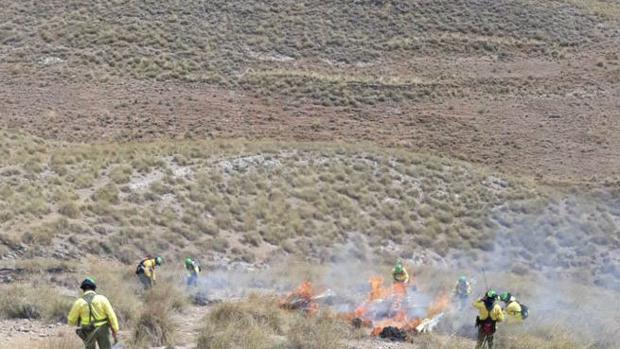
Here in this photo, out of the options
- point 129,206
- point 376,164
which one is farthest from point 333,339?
point 376,164

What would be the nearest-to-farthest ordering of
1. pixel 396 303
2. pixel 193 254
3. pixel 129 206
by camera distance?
pixel 396 303 < pixel 193 254 < pixel 129 206

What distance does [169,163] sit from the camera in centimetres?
2912

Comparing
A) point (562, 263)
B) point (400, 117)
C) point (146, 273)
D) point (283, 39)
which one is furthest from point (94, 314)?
point (283, 39)

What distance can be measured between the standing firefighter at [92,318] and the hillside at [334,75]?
24.4m

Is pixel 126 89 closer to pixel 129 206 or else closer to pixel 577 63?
pixel 129 206

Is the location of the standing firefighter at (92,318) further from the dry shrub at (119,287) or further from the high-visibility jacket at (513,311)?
the high-visibility jacket at (513,311)

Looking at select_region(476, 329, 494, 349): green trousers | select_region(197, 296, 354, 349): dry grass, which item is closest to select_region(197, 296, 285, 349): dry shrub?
select_region(197, 296, 354, 349): dry grass

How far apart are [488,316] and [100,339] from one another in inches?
255

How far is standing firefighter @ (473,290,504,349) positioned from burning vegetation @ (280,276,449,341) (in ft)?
6.97

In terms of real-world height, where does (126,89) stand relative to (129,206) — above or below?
above

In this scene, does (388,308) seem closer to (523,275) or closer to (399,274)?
(399,274)

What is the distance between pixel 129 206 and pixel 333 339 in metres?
13.2

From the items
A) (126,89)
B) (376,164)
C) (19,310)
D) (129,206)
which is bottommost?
(19,310)

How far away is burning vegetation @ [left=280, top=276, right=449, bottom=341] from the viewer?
15516 millimetres
